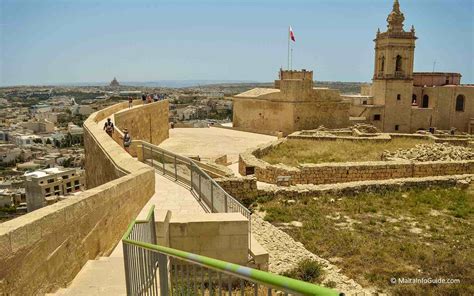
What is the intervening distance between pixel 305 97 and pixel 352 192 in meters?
17.2

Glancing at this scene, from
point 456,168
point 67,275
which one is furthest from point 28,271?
point 456,168

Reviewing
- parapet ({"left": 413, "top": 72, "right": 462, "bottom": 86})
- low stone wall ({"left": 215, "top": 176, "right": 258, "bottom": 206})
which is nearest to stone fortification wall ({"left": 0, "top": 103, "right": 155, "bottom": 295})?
low stone wall ({"left": 215, "top": 176, "right": 258, "bottom": 206})

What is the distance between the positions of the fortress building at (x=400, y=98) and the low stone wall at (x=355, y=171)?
21.3m

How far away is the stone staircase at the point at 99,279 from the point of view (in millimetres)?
3730

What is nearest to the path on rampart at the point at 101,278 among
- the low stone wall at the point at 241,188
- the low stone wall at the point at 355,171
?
the low stone wall at the point at 241,188

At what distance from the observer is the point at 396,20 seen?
3825 cm

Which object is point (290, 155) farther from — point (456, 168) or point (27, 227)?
point (27, 227)

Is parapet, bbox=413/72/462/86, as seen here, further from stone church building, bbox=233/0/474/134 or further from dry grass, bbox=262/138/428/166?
dry grass, bbox=262/138/428/166

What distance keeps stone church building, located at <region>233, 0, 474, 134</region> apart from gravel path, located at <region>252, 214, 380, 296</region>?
20.6m

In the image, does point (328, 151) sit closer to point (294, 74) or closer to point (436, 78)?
point (294, 74)

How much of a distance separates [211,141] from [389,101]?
21.9 m

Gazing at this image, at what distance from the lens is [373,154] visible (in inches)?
760

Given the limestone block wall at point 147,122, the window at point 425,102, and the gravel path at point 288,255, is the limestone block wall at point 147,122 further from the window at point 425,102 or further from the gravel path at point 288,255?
the window at point 425,102

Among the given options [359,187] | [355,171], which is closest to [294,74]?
[355,171]
